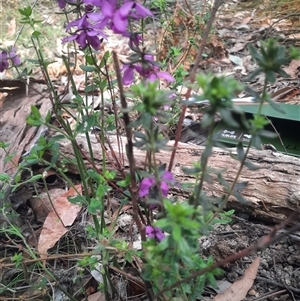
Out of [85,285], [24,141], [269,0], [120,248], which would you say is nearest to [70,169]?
[24,141]

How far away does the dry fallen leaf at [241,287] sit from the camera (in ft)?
4.20

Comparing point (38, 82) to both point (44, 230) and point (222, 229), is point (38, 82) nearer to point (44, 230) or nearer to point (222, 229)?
point (44, 230)

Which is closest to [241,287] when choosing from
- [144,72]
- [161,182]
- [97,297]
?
[97,297]

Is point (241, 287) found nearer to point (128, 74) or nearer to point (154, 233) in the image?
point (154, 233)

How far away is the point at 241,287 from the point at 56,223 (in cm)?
70

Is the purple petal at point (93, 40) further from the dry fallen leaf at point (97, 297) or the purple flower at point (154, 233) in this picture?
the dry fallen leaf at point (97, 297)

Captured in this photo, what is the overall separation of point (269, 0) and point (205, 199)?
11.1 feet

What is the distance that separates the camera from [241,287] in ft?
4.28

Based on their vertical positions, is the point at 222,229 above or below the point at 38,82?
below

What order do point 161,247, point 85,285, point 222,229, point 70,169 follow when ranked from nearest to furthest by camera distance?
point 161,247
point 85,285
point 222,229
point 70,169

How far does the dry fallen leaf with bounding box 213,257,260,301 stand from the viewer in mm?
1279

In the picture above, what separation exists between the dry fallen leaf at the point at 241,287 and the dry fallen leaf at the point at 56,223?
1.92 feet

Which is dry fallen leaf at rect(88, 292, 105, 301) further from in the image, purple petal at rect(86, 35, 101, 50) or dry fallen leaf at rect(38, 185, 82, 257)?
purple petal at rect(86, 35, 101, 50)

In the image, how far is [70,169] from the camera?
1.84 meters
